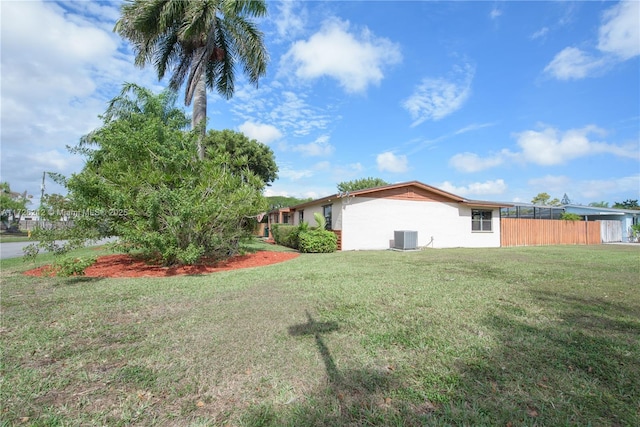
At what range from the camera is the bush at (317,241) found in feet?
46.2

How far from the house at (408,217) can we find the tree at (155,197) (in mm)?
6877

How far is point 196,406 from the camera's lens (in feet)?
7.64

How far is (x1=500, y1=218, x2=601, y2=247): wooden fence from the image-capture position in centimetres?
1922

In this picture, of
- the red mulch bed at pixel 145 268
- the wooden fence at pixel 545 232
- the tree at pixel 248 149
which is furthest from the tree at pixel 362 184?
the red mulch bed at pixel 145 268

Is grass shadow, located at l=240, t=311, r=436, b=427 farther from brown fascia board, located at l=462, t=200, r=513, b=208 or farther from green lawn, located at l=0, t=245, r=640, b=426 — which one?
brown fascia board, located at l=462, t=200, r=513, b=208

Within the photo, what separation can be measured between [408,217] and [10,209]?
42370 millimetres

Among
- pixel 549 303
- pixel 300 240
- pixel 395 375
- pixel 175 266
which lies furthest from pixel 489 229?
pixel 395 375

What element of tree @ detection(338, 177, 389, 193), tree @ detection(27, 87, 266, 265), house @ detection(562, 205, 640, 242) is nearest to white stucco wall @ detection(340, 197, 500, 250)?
tree @ detection(27, 87, 266, 265)

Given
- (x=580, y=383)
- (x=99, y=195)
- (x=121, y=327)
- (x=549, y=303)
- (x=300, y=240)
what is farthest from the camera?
(x=300, y=240)

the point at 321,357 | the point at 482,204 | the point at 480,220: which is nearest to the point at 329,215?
the point at 482,204

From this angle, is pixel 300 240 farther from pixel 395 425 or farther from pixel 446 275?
pixel 395 425

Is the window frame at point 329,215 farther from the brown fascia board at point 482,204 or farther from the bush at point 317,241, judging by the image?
the brown fascia board at point 482,204

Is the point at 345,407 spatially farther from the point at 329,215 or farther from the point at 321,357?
the point at 329,215

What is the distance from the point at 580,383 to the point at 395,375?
151cm
